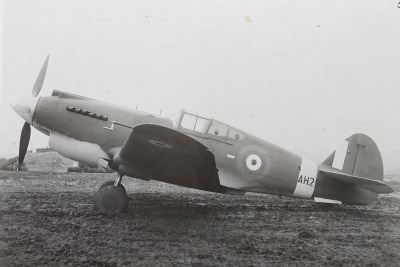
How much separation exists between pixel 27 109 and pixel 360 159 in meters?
6.30

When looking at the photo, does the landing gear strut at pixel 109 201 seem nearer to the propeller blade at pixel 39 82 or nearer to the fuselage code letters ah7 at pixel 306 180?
the propeller blade at pixel 39 82

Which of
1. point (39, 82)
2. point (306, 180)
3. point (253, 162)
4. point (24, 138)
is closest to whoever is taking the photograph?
point (253, 162)

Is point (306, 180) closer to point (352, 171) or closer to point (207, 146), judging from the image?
point (352, 171)

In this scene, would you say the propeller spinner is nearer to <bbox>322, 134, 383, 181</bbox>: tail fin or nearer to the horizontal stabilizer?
the horizontal stabilizer

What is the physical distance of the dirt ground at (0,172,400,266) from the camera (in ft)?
10.7

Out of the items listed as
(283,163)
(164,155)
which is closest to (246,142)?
(283,163)

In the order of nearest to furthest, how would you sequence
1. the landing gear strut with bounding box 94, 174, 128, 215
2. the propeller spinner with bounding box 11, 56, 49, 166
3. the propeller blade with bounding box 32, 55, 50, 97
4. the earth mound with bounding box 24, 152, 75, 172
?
the landing gear strut with bounding box 94, 174, 128, 215
the propeller spinner with bounding box 11, 56, 49, 166
the propeller blade with bounding box 32, 55, 50, 97
the earth mound with bounding box 24, 152, 75, 172

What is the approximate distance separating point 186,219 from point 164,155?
111 cm

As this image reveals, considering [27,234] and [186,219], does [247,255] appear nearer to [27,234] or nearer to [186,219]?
[186,219]

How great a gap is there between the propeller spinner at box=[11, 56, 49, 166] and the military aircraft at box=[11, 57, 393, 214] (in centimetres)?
2

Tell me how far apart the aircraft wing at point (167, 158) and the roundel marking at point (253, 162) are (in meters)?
0.62

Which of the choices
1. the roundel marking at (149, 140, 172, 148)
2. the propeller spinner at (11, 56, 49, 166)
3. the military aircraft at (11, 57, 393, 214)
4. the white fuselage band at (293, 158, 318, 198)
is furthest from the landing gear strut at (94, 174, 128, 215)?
the white fuselage band at (293, 158, 318, 198)

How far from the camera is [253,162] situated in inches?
214

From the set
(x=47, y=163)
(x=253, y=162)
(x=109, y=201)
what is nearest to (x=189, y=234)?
(x=109, y=201)
